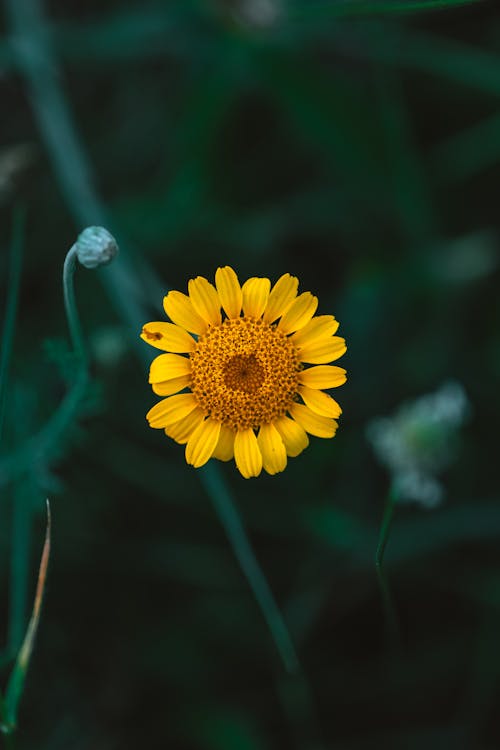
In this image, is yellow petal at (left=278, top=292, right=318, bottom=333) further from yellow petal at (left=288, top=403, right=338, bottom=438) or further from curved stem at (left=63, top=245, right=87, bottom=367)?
curved stem at (left=63, top=245, right=87, bottom=367)

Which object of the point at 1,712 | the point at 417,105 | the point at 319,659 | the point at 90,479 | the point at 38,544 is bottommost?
the point at 1,712

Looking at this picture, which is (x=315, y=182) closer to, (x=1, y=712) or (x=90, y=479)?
(x=90, y=479)

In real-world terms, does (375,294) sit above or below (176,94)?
below

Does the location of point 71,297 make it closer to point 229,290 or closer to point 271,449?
point 229,290

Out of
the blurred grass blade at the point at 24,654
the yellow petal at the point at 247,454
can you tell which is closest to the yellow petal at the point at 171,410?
the yellow petal at the point at 247,454

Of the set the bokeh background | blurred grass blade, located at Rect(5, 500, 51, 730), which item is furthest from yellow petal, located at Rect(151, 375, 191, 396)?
the bokeh background

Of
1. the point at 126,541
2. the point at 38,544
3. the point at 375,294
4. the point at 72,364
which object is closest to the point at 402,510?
the point at 375,294
